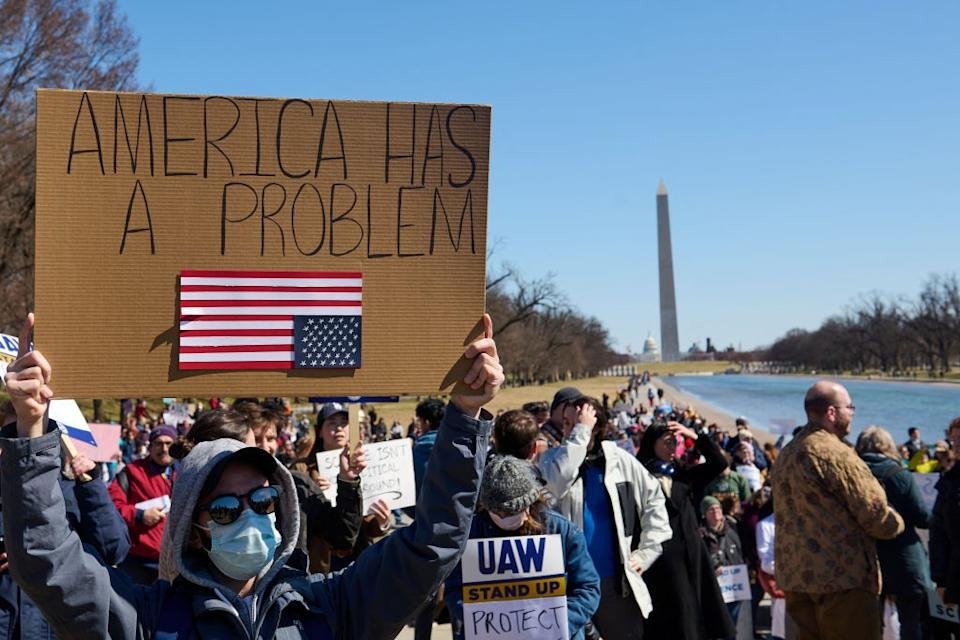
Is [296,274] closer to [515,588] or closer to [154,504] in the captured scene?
[515,588]

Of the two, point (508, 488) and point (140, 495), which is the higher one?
point (508, 488)

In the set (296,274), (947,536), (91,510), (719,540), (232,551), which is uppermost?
(296,274)

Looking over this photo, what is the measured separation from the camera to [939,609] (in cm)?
793

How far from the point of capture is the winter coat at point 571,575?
4.52 metres

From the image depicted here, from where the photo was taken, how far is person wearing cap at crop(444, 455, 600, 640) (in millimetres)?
4449

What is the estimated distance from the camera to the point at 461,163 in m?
2.94

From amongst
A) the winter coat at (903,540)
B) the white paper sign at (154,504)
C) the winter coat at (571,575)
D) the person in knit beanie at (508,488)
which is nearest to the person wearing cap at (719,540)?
the winter coat at (903,540)

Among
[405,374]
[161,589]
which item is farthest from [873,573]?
[161,589]

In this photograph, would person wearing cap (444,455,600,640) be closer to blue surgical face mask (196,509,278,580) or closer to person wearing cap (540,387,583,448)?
person wearing cap (540,387,583,448)

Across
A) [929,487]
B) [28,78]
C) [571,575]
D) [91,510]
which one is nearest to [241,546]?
[91,510]

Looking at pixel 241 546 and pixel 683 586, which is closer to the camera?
pixel 241 546

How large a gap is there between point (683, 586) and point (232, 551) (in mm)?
3961

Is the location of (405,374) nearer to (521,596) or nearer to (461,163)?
(461,163)

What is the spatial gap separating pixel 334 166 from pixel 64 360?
0.89 metres
